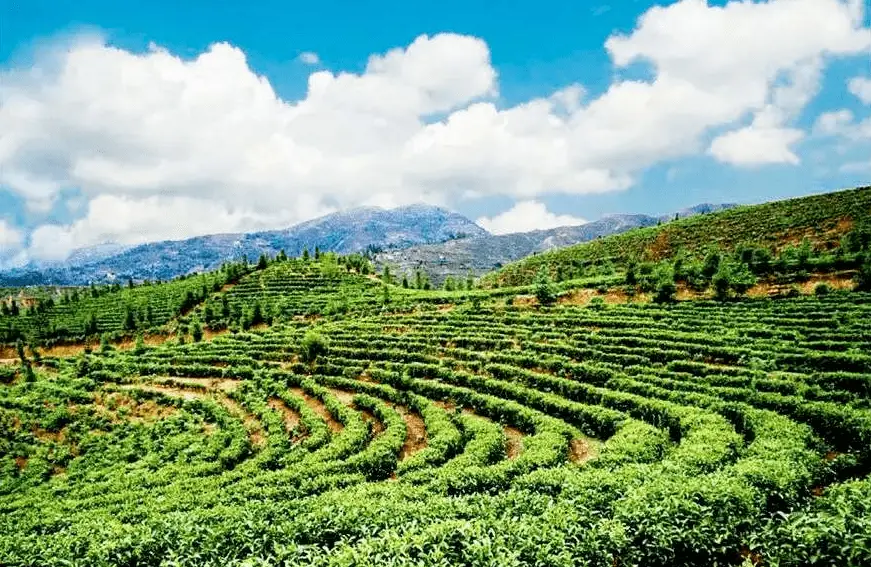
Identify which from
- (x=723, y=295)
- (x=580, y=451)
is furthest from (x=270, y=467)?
(x=723, y=295)

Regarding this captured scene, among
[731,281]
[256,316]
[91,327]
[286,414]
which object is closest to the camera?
[286,414]

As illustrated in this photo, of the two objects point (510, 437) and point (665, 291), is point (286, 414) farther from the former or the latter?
point (665, 291)

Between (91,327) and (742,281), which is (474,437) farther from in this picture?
(91,327)

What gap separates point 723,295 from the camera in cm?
4547

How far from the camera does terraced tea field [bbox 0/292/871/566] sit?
965 cm

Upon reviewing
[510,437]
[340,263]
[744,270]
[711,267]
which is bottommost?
[510,437]

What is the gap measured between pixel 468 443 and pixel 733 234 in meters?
85.1

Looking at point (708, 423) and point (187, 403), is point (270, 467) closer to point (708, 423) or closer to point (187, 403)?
point (187, 403)

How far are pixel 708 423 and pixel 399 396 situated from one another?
18.5m

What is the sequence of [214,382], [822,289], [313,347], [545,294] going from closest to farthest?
[822,289] → [313,347] → [214,382] → [545,294]

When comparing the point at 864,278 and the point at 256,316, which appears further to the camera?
the point at 256,316

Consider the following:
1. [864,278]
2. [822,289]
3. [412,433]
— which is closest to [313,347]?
[412,433]

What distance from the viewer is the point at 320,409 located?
3481cm

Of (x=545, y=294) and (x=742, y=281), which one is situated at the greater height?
(x=742, y=281)
